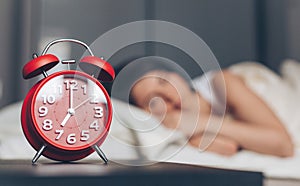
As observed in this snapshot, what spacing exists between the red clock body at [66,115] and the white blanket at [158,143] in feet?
0.35

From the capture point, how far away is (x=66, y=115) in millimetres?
750

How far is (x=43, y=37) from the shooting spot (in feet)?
6.89

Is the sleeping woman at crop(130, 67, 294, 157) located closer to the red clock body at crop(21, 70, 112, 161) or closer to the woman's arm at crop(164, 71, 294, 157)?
the woman's arm at crop(164, 71, 294, 157)

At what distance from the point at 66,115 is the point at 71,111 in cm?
1

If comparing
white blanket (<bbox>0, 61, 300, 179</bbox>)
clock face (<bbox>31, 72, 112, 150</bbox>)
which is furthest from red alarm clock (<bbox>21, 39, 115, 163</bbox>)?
white blanket (<bbox>0, 61, 300, 179</bbox>)

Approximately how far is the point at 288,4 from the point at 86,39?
0.99m

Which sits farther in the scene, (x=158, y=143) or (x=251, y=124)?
(x=251, y=124)

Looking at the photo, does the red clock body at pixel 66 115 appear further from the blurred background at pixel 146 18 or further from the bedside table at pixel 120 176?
the blurred background at pixel 146 18

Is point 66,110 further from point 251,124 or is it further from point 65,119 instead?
point 251,124

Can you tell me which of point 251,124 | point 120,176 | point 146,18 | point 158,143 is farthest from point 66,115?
point 146,18

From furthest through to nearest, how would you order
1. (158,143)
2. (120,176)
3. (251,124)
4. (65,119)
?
(251,124)
(158,143)
(65,119)
(120,176)

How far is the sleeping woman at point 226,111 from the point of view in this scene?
3.99ft

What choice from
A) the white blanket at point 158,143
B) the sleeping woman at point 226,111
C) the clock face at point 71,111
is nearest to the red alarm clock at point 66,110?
the clock face at point 71,111

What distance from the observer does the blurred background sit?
2.04 metres
